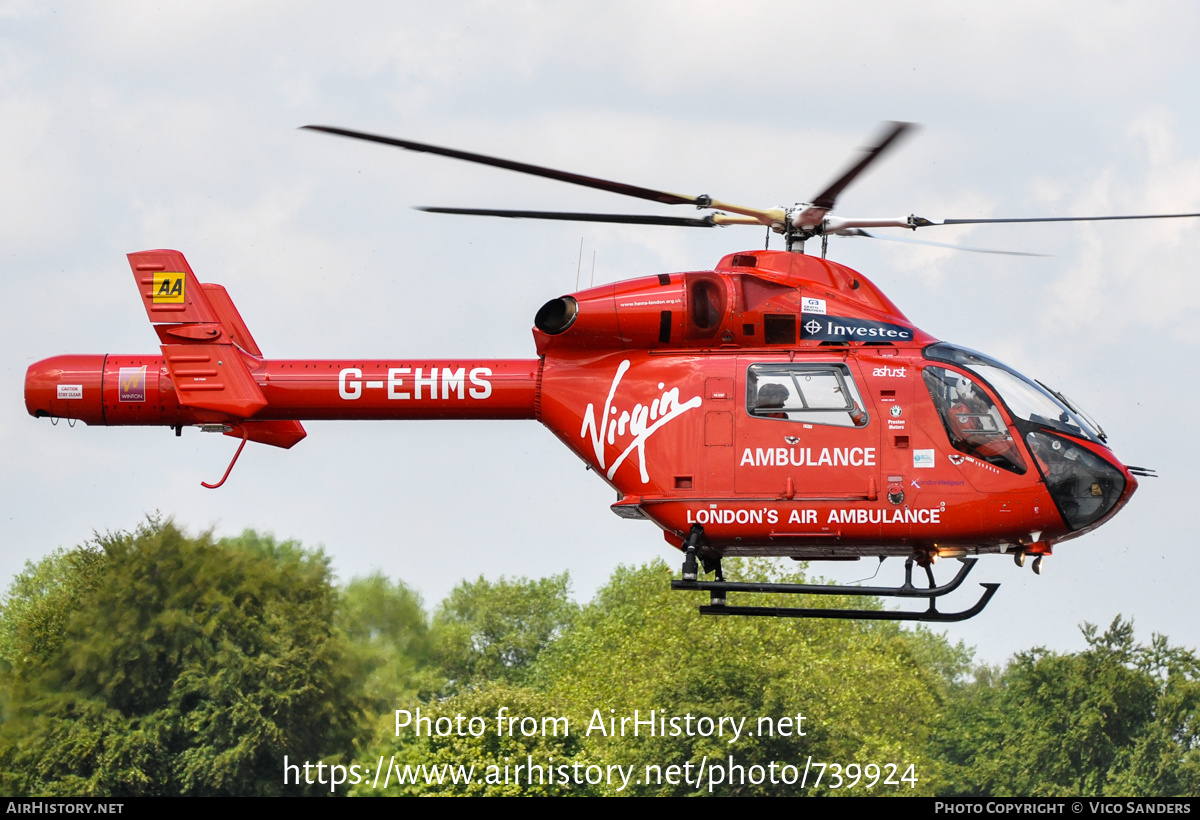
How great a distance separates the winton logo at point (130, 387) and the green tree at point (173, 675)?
21.7 metres

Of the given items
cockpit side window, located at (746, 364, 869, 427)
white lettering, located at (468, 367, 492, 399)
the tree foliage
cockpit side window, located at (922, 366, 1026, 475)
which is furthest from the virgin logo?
the tree foliage

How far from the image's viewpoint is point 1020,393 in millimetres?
15977

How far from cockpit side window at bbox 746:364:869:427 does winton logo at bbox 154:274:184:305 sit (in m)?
6.37

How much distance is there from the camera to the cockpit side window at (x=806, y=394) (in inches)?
624

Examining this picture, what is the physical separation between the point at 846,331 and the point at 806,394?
2.83ft

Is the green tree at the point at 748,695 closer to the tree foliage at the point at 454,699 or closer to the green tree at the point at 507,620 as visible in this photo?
the tree foliage at the point at 454,699

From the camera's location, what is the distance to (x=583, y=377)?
55.1 ft

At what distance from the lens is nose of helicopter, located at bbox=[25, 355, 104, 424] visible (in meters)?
17.4

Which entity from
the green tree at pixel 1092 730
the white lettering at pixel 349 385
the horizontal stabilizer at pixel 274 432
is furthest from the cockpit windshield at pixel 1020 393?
the green tree at pixel 1092 730

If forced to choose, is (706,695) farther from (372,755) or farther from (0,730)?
(0,730)

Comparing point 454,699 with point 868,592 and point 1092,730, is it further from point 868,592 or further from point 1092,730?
point 868,592
